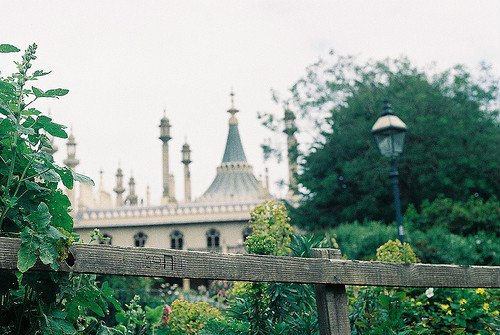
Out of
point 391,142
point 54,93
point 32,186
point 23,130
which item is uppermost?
point 391,142

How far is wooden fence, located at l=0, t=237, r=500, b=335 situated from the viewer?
204cm

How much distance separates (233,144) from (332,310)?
53244 mm

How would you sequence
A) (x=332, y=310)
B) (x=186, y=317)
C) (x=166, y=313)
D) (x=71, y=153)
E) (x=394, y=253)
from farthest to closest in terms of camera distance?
(x=71, y=153) < (x=394, y=253) < (x=166, y=313) < (x=186, y=317) < (x=332, y=310)

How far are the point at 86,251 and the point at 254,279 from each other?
556 mm

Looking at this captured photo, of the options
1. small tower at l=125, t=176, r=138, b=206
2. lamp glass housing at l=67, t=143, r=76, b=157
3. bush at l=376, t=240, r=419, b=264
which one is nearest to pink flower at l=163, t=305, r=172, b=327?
bush at l=376, t=240, r=419, b=264

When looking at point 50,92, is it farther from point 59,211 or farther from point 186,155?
point 186,155

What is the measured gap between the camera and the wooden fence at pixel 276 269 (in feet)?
6.71

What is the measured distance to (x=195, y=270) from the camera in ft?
7.18

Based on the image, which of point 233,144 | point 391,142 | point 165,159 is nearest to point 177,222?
point 165,159

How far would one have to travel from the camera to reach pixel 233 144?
55625 millimetres

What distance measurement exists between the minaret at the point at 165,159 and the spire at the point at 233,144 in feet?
20.7

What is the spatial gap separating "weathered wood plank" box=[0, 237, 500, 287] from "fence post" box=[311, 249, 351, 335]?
0.04 metres

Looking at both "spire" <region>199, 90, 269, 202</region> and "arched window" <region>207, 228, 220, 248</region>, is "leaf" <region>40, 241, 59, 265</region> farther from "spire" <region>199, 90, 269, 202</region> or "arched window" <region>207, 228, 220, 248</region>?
"spire" <region>199, 90, 269, 202</region>

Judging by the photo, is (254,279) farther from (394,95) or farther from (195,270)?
(394,95)
